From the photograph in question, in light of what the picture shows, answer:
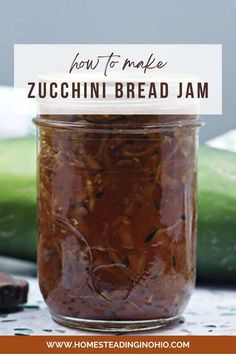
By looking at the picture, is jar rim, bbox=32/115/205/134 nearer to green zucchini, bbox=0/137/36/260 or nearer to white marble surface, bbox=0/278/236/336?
white marble surface, bbox=0/278/236/336

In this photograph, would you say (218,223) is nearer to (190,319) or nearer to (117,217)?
(190,319)

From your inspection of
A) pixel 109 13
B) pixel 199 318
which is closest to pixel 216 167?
pixel 199 318

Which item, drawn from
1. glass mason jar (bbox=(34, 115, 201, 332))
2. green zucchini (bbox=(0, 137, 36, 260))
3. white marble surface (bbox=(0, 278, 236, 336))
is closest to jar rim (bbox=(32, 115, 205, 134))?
glass mason jar (bbox=(34, 115, 201, 332))

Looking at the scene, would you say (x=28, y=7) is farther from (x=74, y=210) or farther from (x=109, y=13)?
(x=74, y=210)

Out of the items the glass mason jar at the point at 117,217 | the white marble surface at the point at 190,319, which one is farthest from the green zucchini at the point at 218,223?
the glass mason jar at the point at 117,217

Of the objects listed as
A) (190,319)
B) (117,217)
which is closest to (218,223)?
(190,319)
